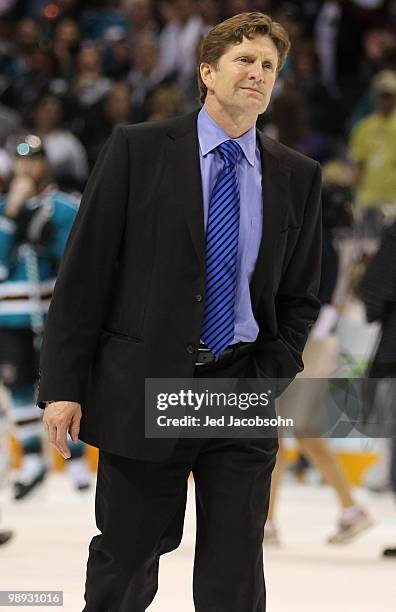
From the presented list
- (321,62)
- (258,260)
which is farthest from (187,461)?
(321,62)

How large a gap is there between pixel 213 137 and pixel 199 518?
1.01m

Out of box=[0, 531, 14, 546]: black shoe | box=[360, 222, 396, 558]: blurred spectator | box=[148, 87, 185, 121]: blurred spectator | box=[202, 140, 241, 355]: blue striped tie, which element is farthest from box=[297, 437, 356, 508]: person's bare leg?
box=[148, 87, 185, 121]: blurred spectator

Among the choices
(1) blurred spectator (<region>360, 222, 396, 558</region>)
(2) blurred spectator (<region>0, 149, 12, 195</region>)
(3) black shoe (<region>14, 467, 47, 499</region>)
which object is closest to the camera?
(1) blurred spectator (<region>360, 222, 396, 558</region>)

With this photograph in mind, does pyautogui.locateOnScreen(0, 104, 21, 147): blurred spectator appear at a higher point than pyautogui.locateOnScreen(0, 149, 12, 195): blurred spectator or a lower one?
higher

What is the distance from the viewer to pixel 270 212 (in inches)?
139

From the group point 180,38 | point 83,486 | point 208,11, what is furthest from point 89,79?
point 83,486

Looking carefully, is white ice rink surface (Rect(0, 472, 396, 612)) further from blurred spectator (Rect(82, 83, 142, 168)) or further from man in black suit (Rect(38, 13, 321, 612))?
blurred spectator (Rect(82, 83, 142, 168))

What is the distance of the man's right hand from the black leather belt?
1.12ft

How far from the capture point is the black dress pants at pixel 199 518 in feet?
11.4

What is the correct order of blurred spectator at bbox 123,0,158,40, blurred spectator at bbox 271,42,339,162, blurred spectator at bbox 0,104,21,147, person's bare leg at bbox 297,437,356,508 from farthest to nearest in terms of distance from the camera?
1. blurred spectator at bbox 123,0,158,40
2. blurred spectator at bbox 0,104,21,147
3. blurred spectator at bbox 271,42,339,162
4. person's bare leg at bbox 297,437,356,508

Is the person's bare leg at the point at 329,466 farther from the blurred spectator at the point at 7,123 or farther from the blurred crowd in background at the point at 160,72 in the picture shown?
the blurred spectator at the point at 7,123

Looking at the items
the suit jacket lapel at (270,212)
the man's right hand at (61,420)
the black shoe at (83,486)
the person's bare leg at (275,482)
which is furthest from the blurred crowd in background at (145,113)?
the man's right hand at (61,420)

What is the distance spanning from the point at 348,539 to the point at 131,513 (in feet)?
10.4

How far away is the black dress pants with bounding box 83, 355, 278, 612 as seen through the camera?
11.4 ft
